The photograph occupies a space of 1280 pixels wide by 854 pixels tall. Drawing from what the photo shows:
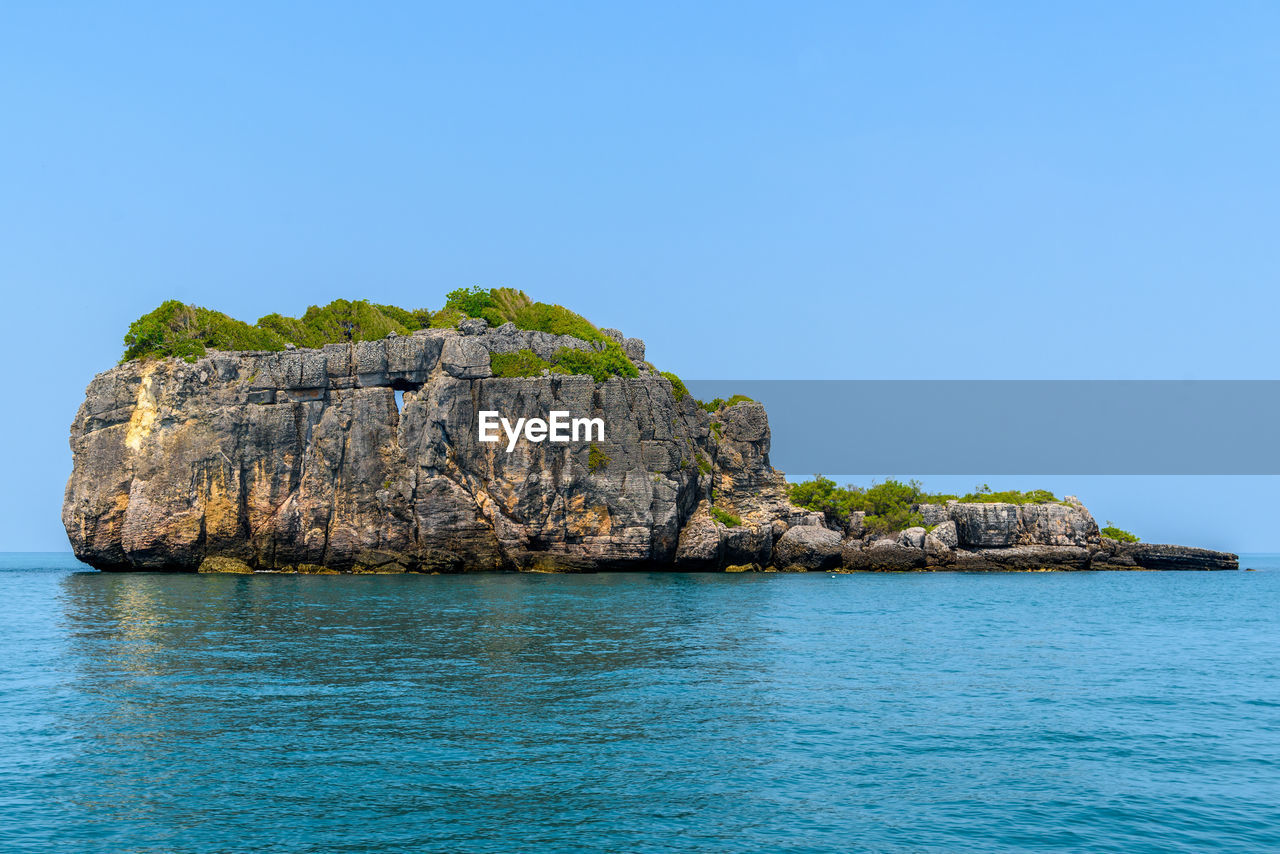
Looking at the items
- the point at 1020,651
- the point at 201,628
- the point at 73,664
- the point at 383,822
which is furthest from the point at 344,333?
the point at 383,822

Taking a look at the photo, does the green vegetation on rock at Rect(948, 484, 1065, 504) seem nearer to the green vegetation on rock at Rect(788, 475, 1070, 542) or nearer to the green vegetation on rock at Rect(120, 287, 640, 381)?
the green vegetation on rock at Rect(788, 475, 1070, 542)

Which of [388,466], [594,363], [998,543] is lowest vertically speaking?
[998,543]

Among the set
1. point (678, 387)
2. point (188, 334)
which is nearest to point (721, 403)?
point (678, 387)

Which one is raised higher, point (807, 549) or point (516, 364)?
point (516, 364)

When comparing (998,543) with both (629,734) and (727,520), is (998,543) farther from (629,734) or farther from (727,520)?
(629,734)

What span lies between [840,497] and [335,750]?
72304mm

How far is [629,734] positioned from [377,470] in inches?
2228

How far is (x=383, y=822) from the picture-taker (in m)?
14.5

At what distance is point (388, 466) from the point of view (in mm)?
73062

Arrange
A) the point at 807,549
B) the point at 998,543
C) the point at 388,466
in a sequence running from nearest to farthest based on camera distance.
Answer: the point at 388,466, the point at 807,549, the point at 998,543

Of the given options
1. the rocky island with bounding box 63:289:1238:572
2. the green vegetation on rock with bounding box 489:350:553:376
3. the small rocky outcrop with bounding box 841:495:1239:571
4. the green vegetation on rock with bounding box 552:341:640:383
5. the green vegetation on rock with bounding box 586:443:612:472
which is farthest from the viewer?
the small rocky outcrop with bounding box 841:495:1239:571

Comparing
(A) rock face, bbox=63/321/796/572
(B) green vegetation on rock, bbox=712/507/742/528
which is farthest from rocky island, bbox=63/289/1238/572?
(B) green vegetation on rock, bbox=712/507/742/528

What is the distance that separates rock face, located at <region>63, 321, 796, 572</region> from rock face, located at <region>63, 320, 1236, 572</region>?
→ 0.36 feet

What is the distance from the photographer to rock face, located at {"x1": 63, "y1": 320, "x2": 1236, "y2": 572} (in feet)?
234
